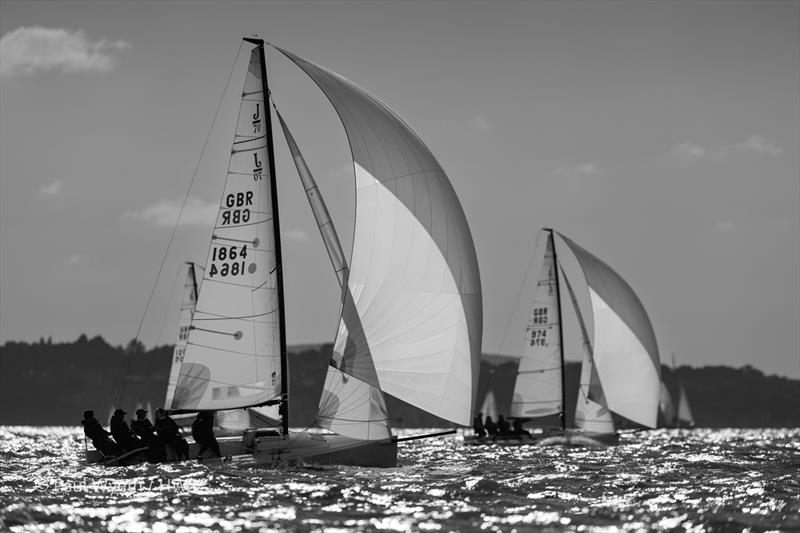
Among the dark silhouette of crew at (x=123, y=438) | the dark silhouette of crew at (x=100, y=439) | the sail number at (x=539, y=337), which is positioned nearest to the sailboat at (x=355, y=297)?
the dark silhouette of crew at (x=123, y=438)

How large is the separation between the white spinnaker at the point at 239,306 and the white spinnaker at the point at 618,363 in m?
19.7

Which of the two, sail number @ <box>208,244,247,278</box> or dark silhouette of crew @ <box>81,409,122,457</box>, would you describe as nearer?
sail number @ <box>208,244,247,278</box>

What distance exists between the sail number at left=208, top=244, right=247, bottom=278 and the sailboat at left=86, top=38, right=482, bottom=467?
0.9 inches

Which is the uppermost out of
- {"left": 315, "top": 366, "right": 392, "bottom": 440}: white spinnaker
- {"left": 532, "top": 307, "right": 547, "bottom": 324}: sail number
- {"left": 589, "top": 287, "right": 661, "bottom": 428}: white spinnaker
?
{"left": 532, "top": 307, "right": 547, "bottom": 324}: sail number

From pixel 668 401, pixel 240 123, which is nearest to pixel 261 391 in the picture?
pixel 240 123

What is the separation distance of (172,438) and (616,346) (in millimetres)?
21512

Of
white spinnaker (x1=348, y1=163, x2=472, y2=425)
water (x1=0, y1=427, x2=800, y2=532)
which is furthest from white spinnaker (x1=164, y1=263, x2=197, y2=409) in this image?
white spinnaker (x1=348, y1=163, x2=472, y2=425)

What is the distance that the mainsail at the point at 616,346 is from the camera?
120 ft

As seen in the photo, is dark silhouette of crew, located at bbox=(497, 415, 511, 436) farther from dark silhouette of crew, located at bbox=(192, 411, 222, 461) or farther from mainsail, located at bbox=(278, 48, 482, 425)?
dark silhouette of crew, located at bbox=(192, 411, 222, 461)

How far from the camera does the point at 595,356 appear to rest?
36531 millimetres

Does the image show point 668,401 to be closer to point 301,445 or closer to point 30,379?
point 301,445

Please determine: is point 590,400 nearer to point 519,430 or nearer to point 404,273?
point 519,430

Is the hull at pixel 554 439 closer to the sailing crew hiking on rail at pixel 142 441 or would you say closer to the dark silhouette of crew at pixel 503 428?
the dark silhouette of crew at pixel 503 428

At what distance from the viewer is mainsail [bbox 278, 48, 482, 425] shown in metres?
17.3
